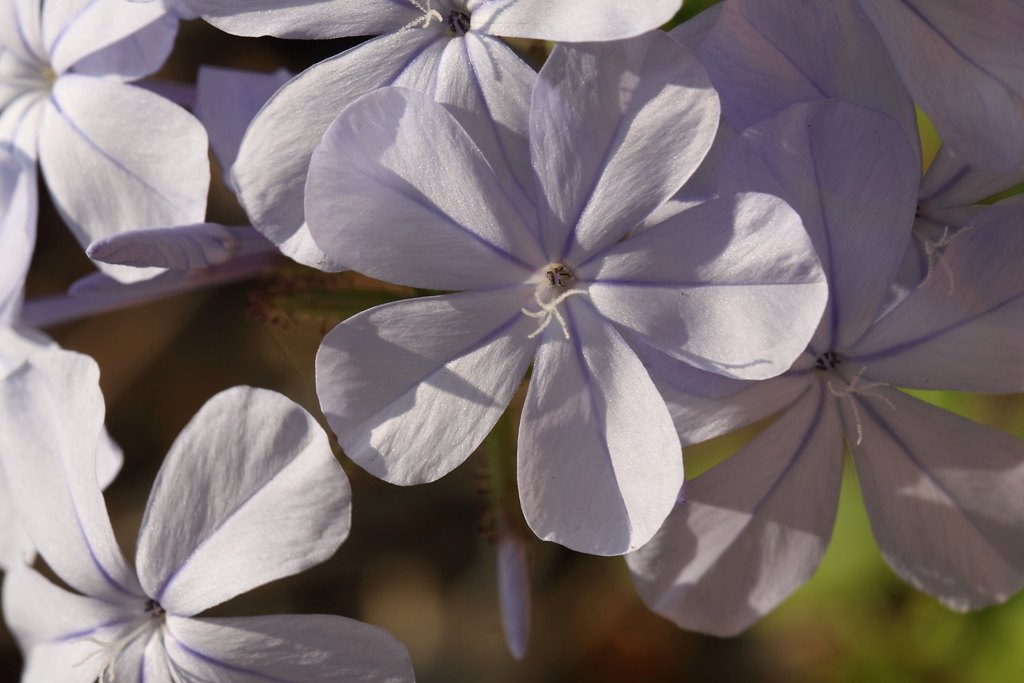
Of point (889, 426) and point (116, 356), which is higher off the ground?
point (889, 426)

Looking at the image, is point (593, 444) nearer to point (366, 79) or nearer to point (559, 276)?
point (559, 276)

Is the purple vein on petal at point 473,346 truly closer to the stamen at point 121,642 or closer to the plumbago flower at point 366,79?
the plumbago flower at point 366,79

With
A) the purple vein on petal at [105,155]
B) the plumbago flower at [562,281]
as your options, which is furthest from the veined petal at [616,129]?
the purple vein on petal at [105,155]

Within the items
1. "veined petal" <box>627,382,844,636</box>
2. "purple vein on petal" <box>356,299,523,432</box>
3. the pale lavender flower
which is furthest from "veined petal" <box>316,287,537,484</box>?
the pale lavender flower

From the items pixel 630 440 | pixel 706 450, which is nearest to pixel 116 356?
pixel 706 450

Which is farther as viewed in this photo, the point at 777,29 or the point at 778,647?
the point at 778,647

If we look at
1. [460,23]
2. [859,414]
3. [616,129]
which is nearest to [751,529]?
[859,414]

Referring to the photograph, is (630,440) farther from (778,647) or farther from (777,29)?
(778,647)
